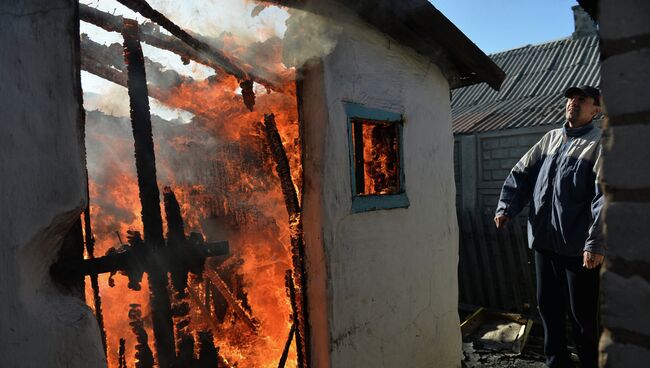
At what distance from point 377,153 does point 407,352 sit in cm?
214

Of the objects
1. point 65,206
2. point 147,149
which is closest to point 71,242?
point 65,206

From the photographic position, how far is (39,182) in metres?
1.88

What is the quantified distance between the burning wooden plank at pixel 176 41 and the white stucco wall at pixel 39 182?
26.4 inches

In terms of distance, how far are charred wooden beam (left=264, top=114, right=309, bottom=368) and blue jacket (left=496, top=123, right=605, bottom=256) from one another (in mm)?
2594

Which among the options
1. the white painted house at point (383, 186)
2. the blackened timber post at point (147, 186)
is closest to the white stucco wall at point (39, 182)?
the blackened timber post at point (147, 186)

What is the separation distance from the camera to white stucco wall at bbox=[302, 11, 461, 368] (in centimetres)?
342

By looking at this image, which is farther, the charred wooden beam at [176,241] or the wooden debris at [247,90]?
the wooden debris at [247,90]

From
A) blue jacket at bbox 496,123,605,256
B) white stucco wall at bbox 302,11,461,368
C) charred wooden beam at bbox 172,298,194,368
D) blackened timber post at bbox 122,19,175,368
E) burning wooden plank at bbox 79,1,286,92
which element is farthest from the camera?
blue jacket at bbox 496,123,605,256

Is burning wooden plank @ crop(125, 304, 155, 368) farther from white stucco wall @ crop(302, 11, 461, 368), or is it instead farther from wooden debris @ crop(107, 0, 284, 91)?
wooden debris @ crop(107, 0, 284, 91)

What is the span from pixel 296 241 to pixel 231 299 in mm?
2057

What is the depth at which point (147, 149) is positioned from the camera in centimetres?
249

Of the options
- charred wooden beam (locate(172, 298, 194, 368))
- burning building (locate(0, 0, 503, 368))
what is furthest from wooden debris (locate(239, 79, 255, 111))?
charred wooden beam (locate(172, 298, 194, 368))

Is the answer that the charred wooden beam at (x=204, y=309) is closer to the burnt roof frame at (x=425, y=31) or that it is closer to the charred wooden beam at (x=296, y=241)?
the charred wooden beam at (x=296, y=241)

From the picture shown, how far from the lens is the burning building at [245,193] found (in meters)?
1.92
